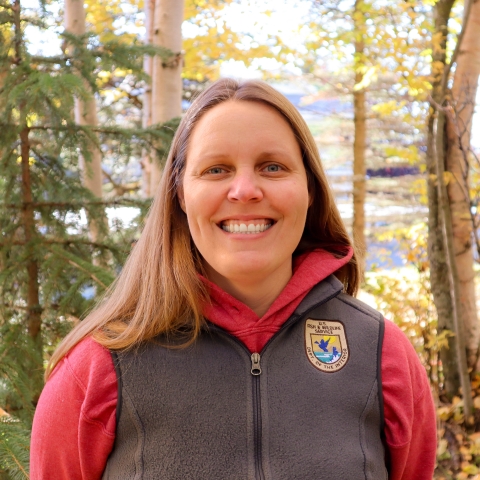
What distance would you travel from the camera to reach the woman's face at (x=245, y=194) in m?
1.63

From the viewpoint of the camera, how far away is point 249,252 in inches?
64.6

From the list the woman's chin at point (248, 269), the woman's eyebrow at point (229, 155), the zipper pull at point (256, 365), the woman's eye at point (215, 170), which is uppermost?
the woman's eyebrow at point (229, 155)

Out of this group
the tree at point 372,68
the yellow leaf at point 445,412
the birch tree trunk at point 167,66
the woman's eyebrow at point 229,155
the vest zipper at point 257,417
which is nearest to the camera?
the vest zipper at point 257,417

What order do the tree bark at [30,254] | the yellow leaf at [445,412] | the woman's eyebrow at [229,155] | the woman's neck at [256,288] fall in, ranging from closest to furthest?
the woman's eyebrow at [229,155] < the woman's neck at [256,288] < the tree bark at [30,254] < the yellow leaf at [445,412]

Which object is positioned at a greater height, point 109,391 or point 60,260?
point 60,260

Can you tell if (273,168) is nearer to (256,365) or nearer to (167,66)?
(256,365)

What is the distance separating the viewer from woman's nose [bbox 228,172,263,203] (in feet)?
5.24

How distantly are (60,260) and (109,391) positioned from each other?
1218 millimetres

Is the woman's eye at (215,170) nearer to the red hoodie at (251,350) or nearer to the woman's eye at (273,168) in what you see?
the woman's eye at (273,168)

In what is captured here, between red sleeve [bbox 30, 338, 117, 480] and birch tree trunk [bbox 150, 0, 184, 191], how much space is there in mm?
2633

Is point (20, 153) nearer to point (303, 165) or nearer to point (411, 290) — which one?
point (303, 165)

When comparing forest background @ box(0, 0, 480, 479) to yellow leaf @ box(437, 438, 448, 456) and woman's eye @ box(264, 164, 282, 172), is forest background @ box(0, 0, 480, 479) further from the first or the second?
woman's eye @ box(264, 164, 282, 172)

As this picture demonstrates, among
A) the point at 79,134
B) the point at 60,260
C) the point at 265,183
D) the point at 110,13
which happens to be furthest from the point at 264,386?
the point at 110,13

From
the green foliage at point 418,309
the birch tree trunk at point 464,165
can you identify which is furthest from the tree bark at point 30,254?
the green foliage at point 418,309
